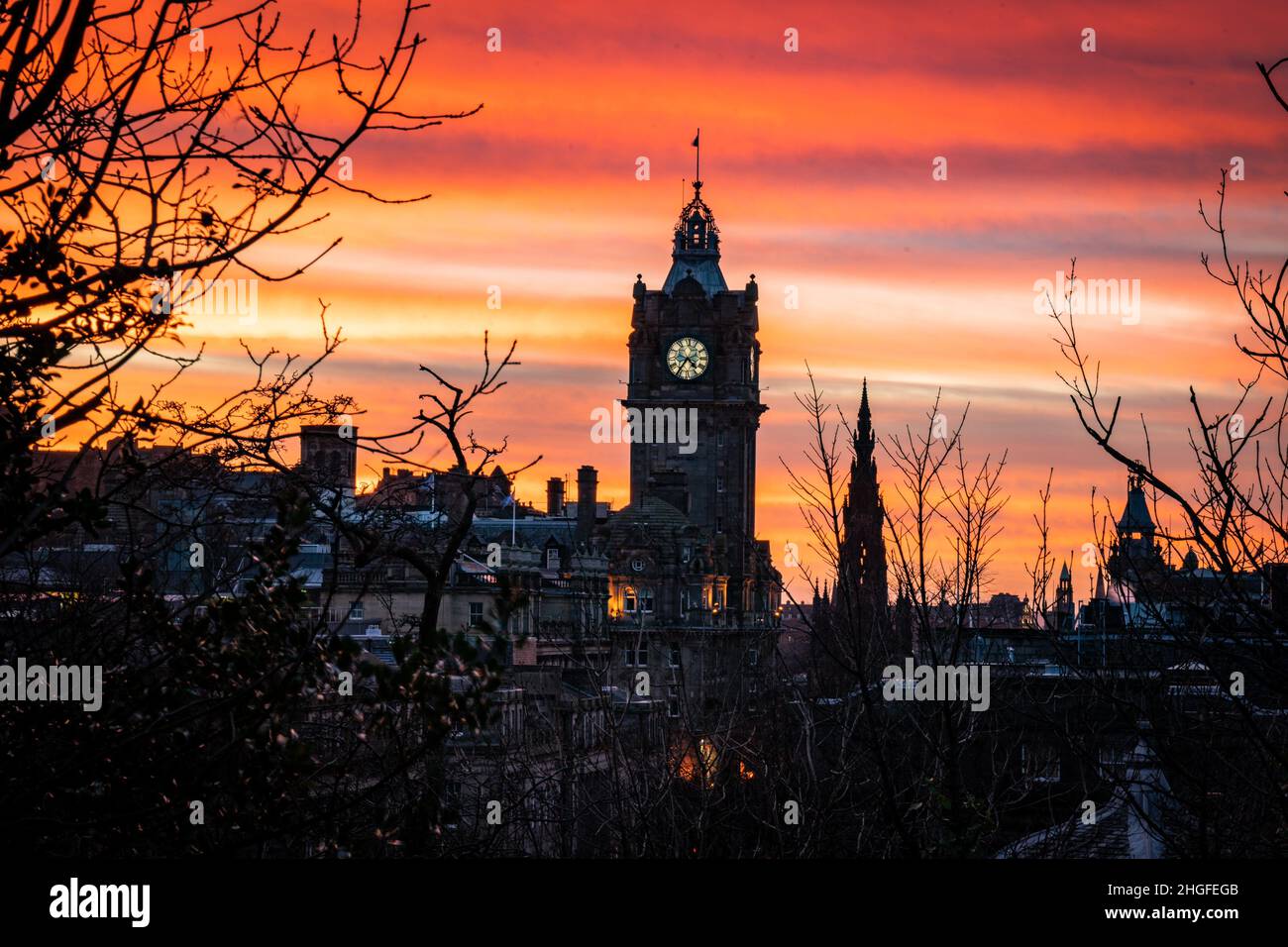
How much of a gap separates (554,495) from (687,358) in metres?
25.4

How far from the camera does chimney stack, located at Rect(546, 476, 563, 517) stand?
154500 mm

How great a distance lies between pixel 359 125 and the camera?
380 inches

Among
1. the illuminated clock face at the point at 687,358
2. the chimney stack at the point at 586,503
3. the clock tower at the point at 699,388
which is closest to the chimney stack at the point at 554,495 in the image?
the chimney stack at the point at 586,503

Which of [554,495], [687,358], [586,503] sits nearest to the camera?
[586,503]

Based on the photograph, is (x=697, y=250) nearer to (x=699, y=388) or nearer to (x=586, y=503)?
(x=699, y=388)

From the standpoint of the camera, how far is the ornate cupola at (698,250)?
578 feet

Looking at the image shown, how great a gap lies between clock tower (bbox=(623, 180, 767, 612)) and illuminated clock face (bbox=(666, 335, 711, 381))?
92 mm

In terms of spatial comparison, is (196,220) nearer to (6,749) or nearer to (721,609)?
(6,749)

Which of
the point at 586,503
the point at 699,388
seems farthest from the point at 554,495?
the point at 699,388

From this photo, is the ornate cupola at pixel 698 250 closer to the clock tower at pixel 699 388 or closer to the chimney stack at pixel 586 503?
the clock tower at pixel 699 388

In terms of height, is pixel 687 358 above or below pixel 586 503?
above

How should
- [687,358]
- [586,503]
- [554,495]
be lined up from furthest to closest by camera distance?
[687,358]
[554,495]
[586,503]

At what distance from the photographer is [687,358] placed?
17450 cm
